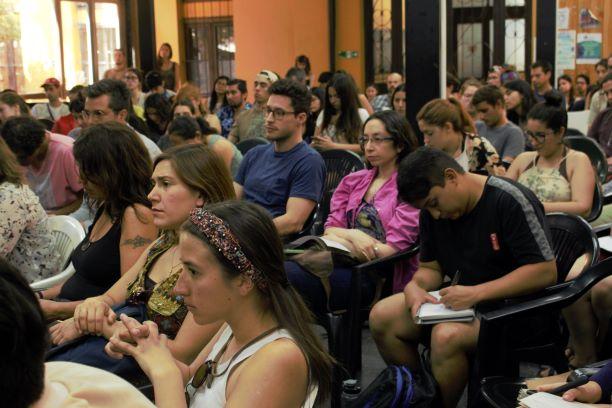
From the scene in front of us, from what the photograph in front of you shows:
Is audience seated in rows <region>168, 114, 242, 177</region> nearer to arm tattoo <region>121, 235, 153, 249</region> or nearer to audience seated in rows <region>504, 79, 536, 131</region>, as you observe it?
arm tattoo <region>121, 235, 153, 249</region>

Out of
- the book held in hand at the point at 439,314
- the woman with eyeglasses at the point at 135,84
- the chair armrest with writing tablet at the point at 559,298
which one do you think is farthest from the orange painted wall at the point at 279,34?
the chair armrest with writing tablet at the point at 559,298

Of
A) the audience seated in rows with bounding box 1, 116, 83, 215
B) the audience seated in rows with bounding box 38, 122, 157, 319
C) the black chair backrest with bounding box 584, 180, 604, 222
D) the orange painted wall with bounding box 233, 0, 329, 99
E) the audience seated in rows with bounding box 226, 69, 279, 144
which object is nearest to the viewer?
the audience seated in rows with bounding box 38, 122, 157, 319

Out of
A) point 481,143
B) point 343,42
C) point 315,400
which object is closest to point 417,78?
point 481,143

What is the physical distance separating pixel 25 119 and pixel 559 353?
3297 mm

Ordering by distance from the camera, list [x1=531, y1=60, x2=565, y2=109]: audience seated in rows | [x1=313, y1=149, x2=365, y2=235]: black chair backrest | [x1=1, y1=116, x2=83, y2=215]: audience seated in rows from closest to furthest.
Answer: [x1=1, y1=116, x2=83, y2=215]: audience seated in rows, [x1=313, y1=149, x2=365, y2=235]: black chair backrest, [x1=531, y1=60, x2=565, y2=109]: audience seated in rows

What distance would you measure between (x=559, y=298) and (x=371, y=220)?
1227 millimetres

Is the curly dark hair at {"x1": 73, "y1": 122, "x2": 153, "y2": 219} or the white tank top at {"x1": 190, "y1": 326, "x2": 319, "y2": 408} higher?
the curly dark hair at {"x1": 73, "y1": 122, "x2": 153, "y2": 219}

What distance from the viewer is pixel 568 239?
3760 millimetres

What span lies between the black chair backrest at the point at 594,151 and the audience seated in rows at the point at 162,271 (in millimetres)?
3562

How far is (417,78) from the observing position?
5.99 metres

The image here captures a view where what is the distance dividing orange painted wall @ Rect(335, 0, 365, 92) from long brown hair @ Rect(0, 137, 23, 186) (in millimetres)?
11813

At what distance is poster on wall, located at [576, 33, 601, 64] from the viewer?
44.1ft

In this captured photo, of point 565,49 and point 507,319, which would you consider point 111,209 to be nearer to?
point 507,319

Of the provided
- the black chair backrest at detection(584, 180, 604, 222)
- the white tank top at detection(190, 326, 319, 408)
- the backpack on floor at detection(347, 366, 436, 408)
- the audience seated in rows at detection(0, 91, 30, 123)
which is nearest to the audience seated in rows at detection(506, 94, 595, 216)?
the black chair backrest at detection(584, 180, 604, 222)
